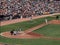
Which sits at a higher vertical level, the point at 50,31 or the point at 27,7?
the point at 27,7

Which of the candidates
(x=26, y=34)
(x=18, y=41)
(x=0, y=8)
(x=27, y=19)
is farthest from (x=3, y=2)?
(x=18, y=41)

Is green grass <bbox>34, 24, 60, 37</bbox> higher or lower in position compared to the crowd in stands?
lower

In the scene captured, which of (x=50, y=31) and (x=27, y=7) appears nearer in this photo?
(x=50, y=31)

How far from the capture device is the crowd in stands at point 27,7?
6100 centimetres

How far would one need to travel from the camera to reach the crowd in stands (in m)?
61.0

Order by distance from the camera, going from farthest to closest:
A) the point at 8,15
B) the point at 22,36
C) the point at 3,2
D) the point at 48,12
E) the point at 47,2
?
the point at 47,2 → the point at 48,12 → the point at 3,2 → the point at 8,15 → the point at 22,36

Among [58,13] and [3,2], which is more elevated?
[3,2]

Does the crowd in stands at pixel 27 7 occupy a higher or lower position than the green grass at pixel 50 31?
higher

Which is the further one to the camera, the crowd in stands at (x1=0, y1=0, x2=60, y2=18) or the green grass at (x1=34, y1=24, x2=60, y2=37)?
the crowd in stands at (x1=0, y1=0, x2=60, y2=18)

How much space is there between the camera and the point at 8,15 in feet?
193

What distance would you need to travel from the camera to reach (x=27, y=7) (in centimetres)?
6731

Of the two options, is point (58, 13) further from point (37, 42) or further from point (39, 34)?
point (37, 42)

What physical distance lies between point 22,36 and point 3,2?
25383 mm

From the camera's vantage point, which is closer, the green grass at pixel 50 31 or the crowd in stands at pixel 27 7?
the green grass at pixel 50 31
